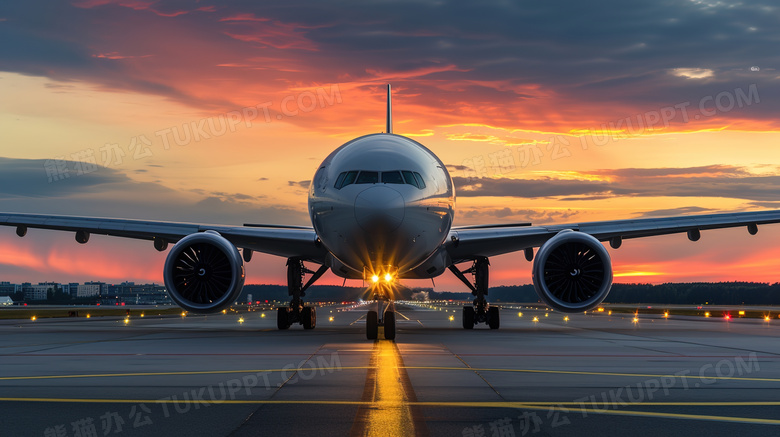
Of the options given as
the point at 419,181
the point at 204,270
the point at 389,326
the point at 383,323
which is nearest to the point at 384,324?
the point at 389,326

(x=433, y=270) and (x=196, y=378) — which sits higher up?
(x=433, y=270)

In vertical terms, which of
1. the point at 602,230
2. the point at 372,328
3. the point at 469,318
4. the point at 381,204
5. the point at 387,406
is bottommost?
the point at 387,406

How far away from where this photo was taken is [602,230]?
2700 centimetres

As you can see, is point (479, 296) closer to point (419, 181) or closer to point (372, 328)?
point (372, 328)

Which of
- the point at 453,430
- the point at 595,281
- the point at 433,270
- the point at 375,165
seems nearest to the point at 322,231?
the point at 375,165

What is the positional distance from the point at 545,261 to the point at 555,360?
27.6 ft

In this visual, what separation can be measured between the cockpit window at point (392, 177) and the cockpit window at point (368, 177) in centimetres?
18

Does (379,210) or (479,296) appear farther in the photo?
(479,296)

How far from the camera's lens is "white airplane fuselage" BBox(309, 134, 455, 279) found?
61.6ft

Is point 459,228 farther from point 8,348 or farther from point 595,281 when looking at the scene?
point 8,348

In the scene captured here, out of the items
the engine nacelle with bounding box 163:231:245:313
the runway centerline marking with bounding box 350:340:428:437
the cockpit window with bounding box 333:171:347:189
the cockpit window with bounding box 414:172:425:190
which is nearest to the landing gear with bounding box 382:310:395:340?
the cockpit window with bounding box 414:172:425:190

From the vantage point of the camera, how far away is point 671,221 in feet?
90.5

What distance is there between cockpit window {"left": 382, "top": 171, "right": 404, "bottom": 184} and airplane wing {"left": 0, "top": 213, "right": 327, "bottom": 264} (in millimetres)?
6191

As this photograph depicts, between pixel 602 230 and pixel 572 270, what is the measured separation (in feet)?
11.4
